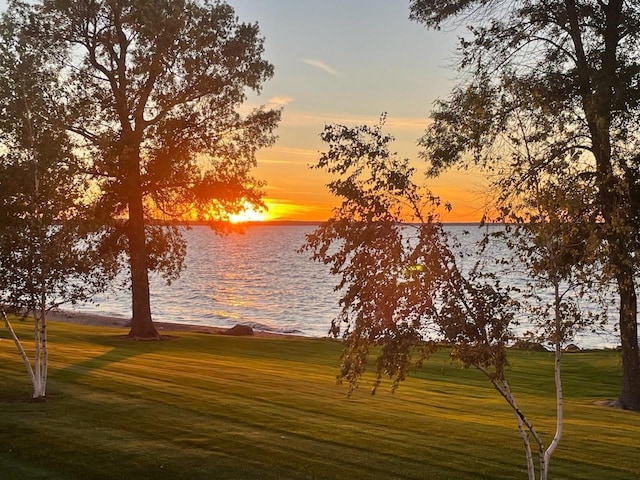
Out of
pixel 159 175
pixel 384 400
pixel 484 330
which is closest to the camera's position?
pixel 484 330

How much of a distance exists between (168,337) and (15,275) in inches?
788

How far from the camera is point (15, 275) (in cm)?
1792

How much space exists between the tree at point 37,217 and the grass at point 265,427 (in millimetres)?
2895

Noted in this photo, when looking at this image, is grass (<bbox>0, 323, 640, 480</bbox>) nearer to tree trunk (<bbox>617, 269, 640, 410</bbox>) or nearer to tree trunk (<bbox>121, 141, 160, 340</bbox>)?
tree trunk (<bbox>617, 269, 640, 410</bbox>)

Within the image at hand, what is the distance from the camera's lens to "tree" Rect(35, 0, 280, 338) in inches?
1299

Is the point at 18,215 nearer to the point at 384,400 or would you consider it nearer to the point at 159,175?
→ the point at 384,400

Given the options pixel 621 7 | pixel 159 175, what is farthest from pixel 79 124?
pixel 621 7

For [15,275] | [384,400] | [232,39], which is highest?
[232,39]

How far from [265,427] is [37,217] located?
800 cm

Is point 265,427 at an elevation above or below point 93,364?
below

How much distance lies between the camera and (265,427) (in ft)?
54.3

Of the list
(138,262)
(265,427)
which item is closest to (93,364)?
(265,427)

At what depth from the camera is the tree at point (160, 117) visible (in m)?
33.0

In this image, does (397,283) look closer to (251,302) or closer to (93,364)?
(93,364)
